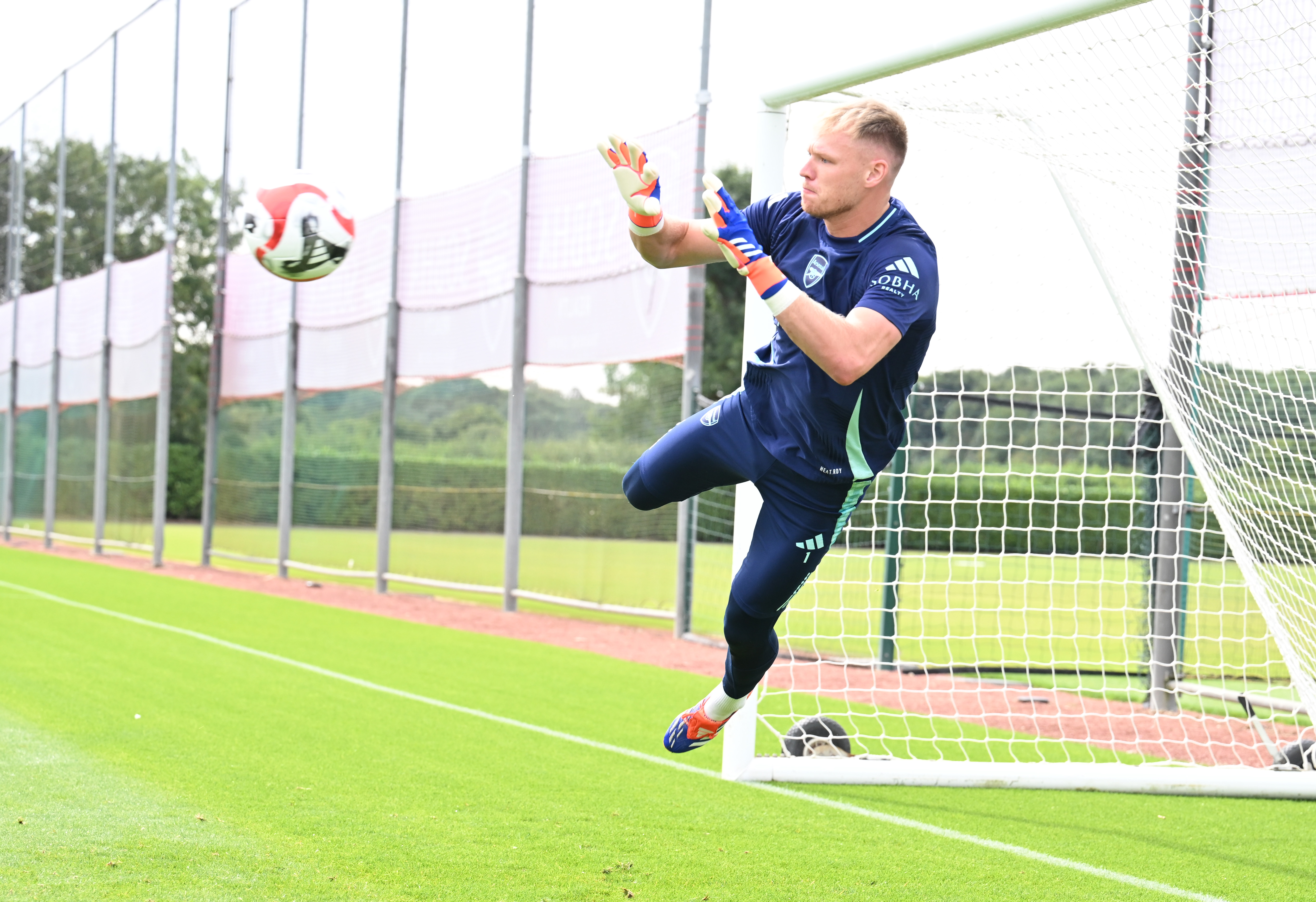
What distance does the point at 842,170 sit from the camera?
4230 mm

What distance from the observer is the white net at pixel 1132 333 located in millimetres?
6246

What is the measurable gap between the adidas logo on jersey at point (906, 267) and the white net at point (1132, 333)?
1724mm

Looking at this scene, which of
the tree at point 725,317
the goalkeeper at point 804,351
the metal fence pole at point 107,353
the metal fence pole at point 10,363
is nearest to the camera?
the goalkeeper at point 804,351

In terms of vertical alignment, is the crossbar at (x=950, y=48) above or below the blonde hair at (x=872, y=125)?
above

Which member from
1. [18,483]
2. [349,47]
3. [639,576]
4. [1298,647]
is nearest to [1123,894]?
[1298,647]

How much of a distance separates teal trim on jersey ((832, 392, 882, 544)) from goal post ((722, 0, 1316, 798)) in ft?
5.67

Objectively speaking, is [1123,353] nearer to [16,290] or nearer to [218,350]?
[218,350]

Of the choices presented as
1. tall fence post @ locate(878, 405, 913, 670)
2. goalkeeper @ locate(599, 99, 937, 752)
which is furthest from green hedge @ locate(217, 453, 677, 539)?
goalkeeper @ locate(599, 99, 937, 752)

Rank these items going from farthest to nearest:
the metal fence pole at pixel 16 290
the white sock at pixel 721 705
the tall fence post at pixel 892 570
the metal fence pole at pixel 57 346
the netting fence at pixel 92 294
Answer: the metal fence pole at pixel 16 290 < the metal fence pole at pixel 57 346 < the netting fence at pixel 92 294 < the tall fence post at pixel 892 570 < the white sock at pixel 721 705

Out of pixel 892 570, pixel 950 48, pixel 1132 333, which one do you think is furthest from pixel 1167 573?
pixel 950 48

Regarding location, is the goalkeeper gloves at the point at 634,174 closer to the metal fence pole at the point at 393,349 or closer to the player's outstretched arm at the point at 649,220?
the player's outstretched arm at the point at 649,220

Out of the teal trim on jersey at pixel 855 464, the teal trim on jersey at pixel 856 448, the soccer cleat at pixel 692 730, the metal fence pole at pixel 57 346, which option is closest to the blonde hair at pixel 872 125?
the teal trim on jersey at pixel 855 464

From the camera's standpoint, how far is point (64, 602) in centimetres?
1347

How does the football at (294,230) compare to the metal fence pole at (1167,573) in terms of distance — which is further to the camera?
the metal fence pole at (1167,573)
